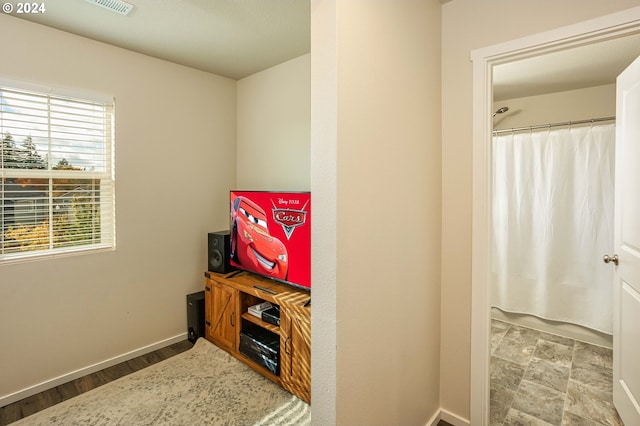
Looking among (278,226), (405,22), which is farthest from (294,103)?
(405,22)

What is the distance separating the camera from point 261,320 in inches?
93.5

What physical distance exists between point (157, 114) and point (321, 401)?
2.55 m

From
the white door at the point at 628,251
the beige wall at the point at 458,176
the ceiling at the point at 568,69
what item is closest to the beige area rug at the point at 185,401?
the beige wall at the point at 458,176

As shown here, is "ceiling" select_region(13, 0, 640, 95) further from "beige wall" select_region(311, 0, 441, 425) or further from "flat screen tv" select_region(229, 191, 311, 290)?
"flat screen tv" select_region(229, 191, 311, 290)

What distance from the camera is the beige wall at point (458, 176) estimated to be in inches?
67.1

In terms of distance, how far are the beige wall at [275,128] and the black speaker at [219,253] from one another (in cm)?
61

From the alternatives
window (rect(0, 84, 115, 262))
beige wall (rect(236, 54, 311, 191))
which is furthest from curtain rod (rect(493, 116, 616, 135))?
window (rect(0, 84, 115, 262))

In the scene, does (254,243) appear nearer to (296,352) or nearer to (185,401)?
(296,352)

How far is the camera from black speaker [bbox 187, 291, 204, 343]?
9.36ft

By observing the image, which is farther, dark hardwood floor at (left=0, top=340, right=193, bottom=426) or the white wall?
the white wall

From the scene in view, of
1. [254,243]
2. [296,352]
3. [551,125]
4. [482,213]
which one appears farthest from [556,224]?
[254,243]

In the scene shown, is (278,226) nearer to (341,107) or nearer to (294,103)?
(294,103)

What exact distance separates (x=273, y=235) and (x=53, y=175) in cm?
159

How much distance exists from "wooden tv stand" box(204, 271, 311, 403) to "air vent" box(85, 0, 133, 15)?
196 centimetres
